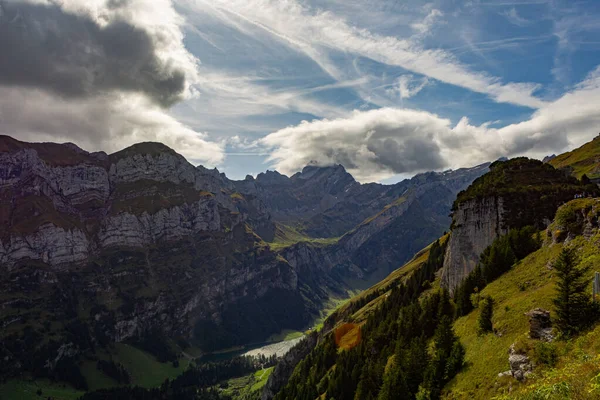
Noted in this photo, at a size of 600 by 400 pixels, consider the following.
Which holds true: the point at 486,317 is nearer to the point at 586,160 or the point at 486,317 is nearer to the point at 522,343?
the point at 522,343

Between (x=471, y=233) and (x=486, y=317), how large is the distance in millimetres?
39491

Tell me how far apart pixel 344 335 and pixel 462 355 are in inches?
4718

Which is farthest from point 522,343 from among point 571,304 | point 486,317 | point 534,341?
point 486,317

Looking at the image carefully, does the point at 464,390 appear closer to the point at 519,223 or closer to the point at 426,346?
the point at 426,346

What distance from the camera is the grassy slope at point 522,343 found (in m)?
24.6

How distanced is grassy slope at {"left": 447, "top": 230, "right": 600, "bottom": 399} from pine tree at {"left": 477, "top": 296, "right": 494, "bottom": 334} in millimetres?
796

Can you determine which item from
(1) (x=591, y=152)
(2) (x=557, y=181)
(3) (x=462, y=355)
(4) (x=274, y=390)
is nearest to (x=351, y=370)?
(3) (x=462, y=355)

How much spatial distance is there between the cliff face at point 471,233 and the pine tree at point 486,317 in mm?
31291

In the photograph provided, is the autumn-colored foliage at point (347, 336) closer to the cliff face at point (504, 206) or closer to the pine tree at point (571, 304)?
the cliff face at point (504, 206)

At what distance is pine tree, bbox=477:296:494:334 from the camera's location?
4838cm

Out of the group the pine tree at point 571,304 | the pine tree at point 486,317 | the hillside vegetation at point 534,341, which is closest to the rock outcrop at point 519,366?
the hillside vegetation at point 534,341

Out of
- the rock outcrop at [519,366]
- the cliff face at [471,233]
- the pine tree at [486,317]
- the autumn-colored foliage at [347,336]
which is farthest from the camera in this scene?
the autumn-colored foliage at [347,336]

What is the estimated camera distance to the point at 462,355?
47.6 metres

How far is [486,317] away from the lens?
48938 mm
